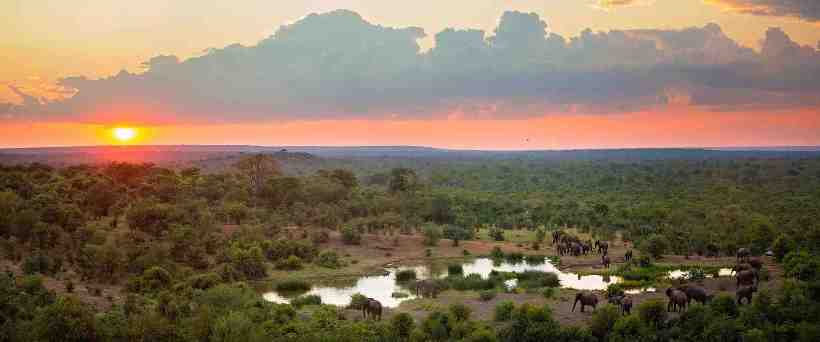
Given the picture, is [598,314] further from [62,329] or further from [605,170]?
[605,170]

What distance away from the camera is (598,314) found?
2433cm

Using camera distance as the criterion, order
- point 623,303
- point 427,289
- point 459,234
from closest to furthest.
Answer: point 623,303 → point 427,289 → point 459,234

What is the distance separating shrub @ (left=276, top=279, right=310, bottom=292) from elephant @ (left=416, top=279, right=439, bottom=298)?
713cm

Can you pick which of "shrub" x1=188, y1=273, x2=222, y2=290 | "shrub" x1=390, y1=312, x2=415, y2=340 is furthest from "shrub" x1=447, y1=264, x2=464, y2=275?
"shrub" x1=390, y1=312, x2=415, y2=340

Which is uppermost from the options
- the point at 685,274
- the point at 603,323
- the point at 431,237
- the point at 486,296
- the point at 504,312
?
the point at 603,323

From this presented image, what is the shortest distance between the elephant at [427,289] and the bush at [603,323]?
12.1 meters

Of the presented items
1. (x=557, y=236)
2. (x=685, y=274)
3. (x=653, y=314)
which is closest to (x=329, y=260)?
(x=557, y=236)

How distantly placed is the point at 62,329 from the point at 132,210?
32300 mm

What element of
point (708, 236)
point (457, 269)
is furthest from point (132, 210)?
point (708, 236)

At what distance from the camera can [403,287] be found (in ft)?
130

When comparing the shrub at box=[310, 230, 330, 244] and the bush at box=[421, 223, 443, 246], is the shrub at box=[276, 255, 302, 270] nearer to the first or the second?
the shrub at box=[310, 230, 330, 244]

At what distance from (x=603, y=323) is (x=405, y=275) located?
68.9 ft

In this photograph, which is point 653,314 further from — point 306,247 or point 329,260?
point 306,247

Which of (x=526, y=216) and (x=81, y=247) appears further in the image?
(x=526, y=216)
